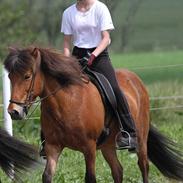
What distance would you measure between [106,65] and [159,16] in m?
57.6

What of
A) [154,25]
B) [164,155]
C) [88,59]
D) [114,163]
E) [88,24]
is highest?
[88,24]

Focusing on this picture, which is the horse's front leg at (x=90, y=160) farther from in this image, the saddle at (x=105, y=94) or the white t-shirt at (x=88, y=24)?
the white t-shirt at (x=88, y=24)

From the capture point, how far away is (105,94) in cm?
845

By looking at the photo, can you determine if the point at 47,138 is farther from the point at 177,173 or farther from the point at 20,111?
the point at 177,173

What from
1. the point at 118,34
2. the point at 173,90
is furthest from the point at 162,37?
the point at 173,90

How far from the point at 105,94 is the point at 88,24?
0.72 metres

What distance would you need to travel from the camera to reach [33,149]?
8625 mm

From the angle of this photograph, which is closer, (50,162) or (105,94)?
(50,162)

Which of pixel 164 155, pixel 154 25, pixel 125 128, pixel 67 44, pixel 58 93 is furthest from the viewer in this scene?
pixel 154 25

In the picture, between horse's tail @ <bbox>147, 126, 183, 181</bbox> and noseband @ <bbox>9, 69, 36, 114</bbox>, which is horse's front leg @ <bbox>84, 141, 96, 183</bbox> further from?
horse's tail @ <bbox>147, 126, 183, 181</bbox>

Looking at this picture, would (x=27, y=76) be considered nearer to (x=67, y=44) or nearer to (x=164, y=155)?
(x=67, y=44)

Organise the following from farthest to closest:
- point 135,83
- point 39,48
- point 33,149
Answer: point 135,83 → point 33,149 → point 39,48

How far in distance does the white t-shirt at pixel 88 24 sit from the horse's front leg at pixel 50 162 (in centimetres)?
113

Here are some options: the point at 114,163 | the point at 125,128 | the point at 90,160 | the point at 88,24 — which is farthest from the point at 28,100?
the point at 114,163
